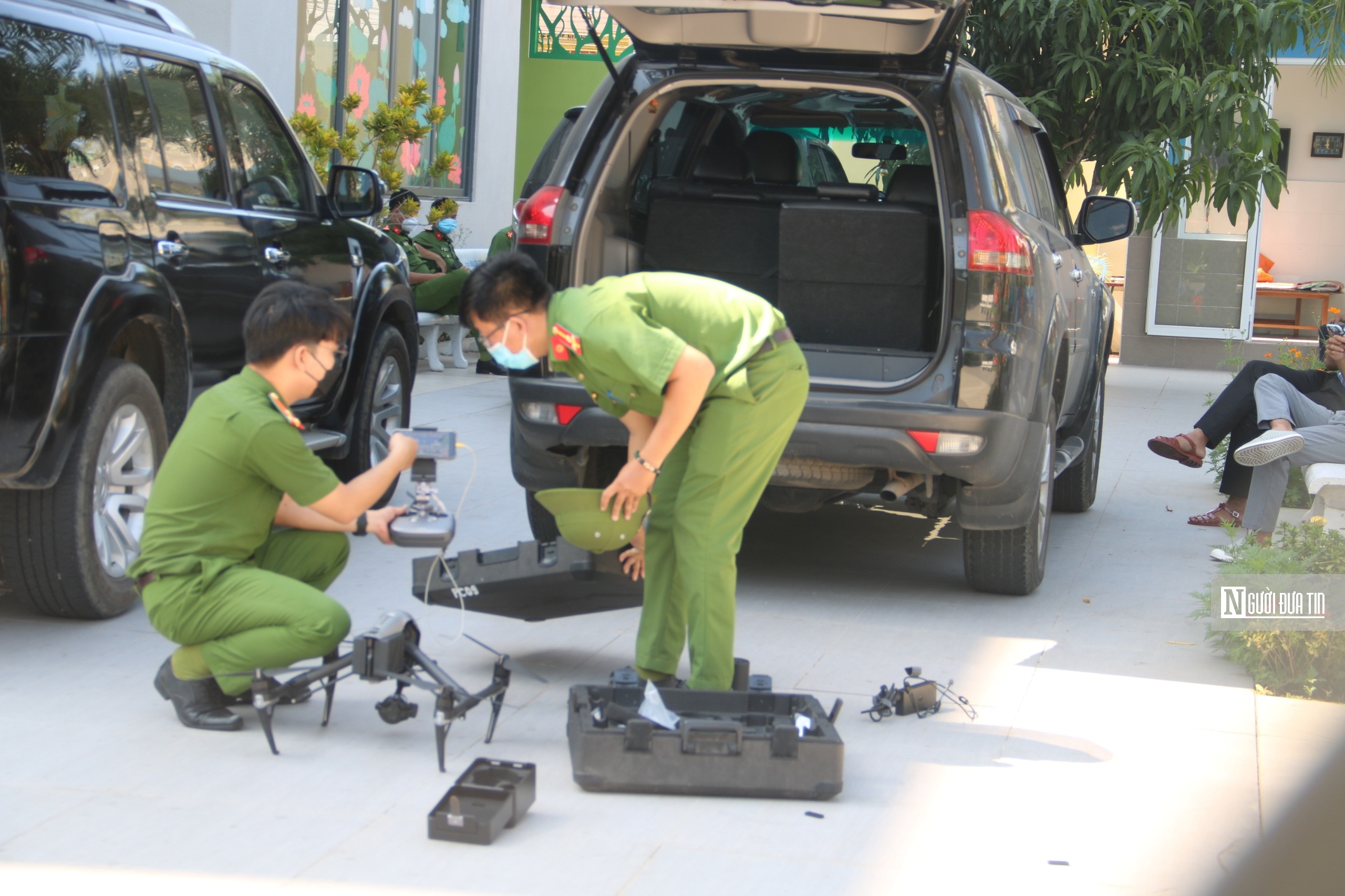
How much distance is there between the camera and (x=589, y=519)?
145 inches

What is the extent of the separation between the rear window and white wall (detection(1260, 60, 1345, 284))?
16.3 meters

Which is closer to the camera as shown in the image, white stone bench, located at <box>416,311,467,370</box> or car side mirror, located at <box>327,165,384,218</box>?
car side mirror, located at <box>327,165,384,218</box>

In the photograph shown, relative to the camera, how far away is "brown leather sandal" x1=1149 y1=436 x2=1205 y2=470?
22.6 feet

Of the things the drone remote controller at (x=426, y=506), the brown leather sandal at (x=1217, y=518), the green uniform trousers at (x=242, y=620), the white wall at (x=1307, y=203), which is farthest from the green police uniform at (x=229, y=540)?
the white wall at (x=1307, y=203)

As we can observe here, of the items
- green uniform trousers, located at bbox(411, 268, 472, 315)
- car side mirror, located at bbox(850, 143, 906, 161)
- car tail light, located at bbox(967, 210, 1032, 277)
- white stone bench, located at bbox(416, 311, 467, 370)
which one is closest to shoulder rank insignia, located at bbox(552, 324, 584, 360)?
car tail light, located at bbox(967, 210, 1032, 277)

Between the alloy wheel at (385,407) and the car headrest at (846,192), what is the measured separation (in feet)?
7.43

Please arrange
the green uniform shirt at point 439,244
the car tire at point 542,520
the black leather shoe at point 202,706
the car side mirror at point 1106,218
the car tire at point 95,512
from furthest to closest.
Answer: the green uniform shirt at point 439,244 < the car side mirror at point 1106,218 < the car tire at point 542,520 < the car tire at point 95,512 < the black leather shoe at point 202,706

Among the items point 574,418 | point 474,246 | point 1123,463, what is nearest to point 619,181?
Answer: point 574,418

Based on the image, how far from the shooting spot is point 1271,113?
54.8ft

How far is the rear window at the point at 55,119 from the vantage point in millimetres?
4117

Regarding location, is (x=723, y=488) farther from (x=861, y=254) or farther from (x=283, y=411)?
(x=861, y=254)

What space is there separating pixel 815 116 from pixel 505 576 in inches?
148

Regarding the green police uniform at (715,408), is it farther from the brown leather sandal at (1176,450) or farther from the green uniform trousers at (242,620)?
the brown leather sandal at (1176,450)

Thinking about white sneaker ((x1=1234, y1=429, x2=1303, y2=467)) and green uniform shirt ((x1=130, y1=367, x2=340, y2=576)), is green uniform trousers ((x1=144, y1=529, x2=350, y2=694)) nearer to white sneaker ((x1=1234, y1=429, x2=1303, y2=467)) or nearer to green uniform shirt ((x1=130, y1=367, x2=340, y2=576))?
green uniform shirt ((x1=130, y1=367, x2=340, y2=576))
